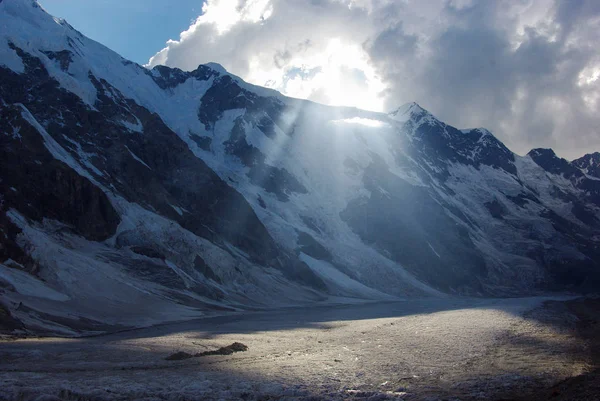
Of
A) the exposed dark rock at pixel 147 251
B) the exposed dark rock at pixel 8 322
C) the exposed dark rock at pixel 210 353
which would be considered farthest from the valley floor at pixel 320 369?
the exposed dark rock at pixel 147 251

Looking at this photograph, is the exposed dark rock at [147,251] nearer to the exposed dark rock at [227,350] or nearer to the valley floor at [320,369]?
the valley floor at [320,369]

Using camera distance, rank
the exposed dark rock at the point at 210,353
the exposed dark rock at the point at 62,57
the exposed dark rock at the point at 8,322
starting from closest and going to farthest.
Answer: the exposed dark rock at the point at 210,353 → the exposed dark rock at the point at 8,322 → the exposed dark rock at the point at 62,57

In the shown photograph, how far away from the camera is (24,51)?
157m

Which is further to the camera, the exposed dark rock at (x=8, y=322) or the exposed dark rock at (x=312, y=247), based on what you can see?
the exposed dark rock at (x=312, y=247)

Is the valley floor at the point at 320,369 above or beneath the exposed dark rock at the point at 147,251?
beneath

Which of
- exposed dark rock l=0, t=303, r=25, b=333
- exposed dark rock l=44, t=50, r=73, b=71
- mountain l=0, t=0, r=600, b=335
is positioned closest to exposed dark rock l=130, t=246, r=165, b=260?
mountain l=0, t=0, r=600, b=335

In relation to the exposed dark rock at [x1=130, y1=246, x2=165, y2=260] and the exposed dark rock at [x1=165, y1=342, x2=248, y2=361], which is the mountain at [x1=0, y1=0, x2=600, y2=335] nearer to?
the exposed dark rock at [x1=130, y1=246, x2=165, y2=260]

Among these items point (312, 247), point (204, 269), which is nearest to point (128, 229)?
point (204, 269)

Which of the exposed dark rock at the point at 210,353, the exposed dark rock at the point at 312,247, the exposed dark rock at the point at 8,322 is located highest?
the exposed dark rock at the point at 312,247

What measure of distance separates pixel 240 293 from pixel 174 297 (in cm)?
2703

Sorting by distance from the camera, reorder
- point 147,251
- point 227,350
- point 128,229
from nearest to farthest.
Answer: point 227,350 < point 147,251 < point 128,229

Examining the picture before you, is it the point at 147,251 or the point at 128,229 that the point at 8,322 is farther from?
the point at 128,229

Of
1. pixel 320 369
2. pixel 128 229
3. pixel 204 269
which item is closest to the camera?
pixel 320 369

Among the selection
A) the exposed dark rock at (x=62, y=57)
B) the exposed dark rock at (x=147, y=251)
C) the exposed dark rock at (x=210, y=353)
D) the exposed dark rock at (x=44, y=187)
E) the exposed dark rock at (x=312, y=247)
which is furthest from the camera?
the exposed dark rock at (x=62, y=57)
